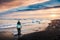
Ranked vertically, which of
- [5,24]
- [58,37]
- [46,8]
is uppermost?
[46,8]

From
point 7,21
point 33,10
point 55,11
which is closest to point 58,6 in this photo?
point 55,11

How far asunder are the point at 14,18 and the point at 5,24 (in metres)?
0.14

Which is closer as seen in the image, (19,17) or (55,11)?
(19,17)

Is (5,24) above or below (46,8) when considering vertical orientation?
below

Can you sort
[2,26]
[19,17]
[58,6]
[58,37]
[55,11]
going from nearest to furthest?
[58,37], [2,26], [19,17], [55,11], [58,6]

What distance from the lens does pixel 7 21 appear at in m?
1.82

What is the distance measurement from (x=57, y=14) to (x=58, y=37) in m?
0.46

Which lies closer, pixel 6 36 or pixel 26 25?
pixel 6 36

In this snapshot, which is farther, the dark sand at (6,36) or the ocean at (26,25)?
the ocean at (26,25)

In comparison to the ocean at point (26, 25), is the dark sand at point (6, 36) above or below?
below

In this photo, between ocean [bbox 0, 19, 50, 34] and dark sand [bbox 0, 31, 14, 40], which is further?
ocean [bbox 0, 19, 50, 34]

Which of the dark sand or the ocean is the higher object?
the ocean

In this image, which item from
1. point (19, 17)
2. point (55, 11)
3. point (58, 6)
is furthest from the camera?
point (58, 6)

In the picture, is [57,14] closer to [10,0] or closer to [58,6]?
[58,6]
